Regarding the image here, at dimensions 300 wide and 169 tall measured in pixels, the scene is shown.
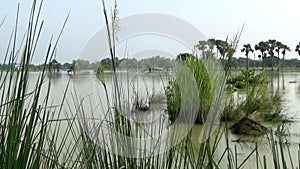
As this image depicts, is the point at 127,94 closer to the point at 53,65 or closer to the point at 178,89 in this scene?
the point at 178,89

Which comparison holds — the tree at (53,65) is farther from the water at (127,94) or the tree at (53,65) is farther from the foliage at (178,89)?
the foliage at (178,89)

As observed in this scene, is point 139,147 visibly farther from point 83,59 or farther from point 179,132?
point 83,59

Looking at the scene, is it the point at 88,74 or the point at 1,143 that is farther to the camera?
the point at 88,74

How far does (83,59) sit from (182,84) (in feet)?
1.15

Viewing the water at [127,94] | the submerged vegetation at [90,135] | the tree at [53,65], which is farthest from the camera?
the water at [127,94]

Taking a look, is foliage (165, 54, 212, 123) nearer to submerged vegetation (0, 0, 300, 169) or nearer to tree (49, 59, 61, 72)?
submerged vegetation (0, 0, 300, 169)

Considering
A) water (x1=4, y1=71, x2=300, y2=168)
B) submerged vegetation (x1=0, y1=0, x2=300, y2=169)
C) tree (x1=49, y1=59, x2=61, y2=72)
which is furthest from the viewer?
water (x1=4, y1=71, x2=300, y2=168)

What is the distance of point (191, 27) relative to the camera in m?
1.40

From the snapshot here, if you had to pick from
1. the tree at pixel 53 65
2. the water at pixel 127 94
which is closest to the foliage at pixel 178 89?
the water at pixel 127 94

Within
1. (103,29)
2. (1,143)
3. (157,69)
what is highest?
(103,29)

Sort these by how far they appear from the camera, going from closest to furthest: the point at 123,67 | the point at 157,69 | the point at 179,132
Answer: the point at 179,132
the point at 123,67
the point at 157,69

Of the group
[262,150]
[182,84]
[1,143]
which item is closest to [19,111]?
[1,143]

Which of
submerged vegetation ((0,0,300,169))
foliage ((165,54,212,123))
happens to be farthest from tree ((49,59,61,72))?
foliage ((165,54,212,123))

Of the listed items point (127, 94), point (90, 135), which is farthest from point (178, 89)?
point (90, 135)
